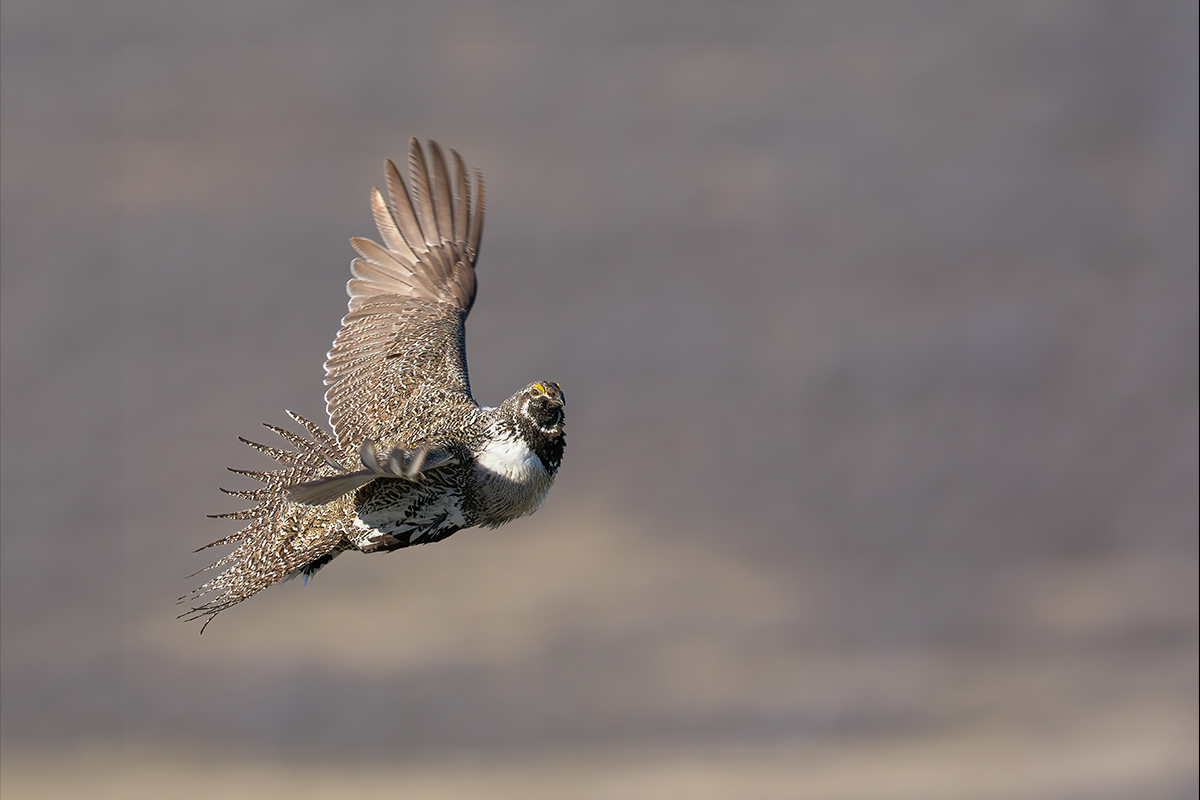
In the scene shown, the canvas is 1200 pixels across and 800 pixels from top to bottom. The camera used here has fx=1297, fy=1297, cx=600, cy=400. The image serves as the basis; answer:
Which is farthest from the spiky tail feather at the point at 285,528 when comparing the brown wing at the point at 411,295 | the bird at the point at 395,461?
the brown wing at the point at 411,295

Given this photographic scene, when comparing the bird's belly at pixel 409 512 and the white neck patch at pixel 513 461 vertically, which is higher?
the white neck patch at pixel 513 461

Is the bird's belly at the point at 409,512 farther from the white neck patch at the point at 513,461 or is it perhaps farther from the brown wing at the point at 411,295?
the brown wing at the point at 411,295

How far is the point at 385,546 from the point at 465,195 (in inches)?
104

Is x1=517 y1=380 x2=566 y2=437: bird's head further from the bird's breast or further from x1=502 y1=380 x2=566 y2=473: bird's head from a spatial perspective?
the bird's breast

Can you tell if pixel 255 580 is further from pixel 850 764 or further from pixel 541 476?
pixel 850 764

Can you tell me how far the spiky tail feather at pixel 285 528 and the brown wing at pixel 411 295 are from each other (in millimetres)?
758

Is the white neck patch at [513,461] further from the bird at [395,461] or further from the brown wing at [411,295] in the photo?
the brown wing at [411,295]

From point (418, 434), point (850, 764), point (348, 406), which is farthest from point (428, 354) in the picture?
point (850, 764)

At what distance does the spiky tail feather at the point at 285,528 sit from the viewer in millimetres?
5727

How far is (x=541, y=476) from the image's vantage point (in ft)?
18.4

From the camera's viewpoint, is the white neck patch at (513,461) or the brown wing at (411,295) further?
the brown wing at (411,295)

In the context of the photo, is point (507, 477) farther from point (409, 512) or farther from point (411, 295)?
point (411, 295)

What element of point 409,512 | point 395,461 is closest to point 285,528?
point 409,512

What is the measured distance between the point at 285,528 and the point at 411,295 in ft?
6.63
